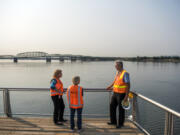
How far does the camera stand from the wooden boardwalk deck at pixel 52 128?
12.7 ft

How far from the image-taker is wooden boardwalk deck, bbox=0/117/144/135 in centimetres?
386

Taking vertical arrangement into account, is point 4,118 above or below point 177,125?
above

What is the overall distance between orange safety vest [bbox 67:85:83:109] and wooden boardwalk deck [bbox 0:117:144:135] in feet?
2.54

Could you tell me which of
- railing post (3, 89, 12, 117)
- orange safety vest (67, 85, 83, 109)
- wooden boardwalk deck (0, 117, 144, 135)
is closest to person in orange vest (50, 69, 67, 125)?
wooden boardwalk deck (0, 117, 144, 135)

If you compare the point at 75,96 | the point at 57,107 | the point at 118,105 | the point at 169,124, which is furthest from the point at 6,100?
the point at 169,124

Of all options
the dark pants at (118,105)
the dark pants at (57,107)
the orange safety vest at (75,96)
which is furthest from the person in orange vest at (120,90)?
the dark pants at (57,107)

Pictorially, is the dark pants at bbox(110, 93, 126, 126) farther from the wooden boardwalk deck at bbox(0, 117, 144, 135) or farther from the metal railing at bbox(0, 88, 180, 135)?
the metal railing at bbox(0, 88, 180, 135)

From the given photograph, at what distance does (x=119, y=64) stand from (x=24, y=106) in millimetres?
11833

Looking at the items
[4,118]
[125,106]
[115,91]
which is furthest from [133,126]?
[4,118]

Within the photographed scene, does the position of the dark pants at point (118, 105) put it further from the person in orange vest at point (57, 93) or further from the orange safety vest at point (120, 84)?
the person in orange vest at point (57, 93)

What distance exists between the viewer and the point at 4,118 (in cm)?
482

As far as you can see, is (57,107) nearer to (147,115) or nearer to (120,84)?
(120,84)

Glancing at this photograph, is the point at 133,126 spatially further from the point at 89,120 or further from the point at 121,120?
the point at 89,120

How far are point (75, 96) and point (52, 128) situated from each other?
4.09ft
